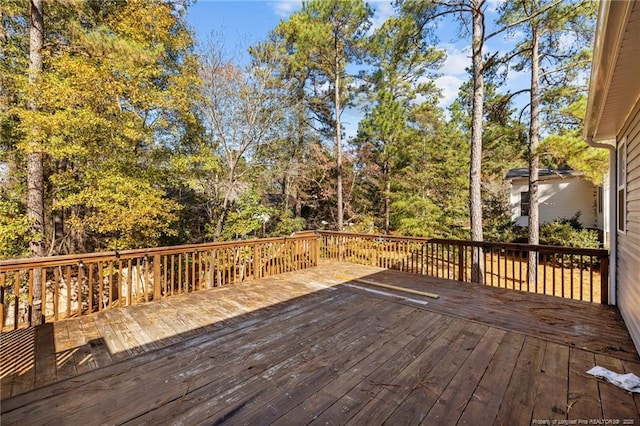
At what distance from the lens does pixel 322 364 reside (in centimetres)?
245

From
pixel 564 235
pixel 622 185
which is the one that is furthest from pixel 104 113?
pixel 564 235

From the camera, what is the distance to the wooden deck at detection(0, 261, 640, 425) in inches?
73.3

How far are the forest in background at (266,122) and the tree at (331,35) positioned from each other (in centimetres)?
6

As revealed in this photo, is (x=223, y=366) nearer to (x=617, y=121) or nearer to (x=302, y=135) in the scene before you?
(x=617, y=121)

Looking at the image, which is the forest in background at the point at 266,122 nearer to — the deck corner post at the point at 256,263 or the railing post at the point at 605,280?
the railing post at the point at 605,280

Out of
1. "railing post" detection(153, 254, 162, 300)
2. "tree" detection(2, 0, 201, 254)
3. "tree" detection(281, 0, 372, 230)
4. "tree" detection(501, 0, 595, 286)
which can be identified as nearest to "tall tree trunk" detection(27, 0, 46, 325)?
"tree" detection(2, 0, 201, 254)

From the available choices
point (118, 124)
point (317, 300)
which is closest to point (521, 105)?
point (317, 300)

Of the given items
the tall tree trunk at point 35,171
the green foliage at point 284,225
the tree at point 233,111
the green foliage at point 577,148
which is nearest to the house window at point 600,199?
the green foliage at point 577,148

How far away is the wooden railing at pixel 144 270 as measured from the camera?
3.34 meters

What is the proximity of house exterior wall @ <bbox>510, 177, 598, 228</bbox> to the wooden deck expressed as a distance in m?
9.99

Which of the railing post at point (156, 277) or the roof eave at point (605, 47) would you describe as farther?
the railing post at point (156, 277)

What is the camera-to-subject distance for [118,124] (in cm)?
638

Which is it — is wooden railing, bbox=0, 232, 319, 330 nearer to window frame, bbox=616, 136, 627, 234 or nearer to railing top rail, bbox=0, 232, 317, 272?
railing top rail, bbox=0, 232, 317, 272

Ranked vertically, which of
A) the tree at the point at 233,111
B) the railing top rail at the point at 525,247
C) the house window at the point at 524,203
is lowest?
the railing top rail at the point at 525,247
